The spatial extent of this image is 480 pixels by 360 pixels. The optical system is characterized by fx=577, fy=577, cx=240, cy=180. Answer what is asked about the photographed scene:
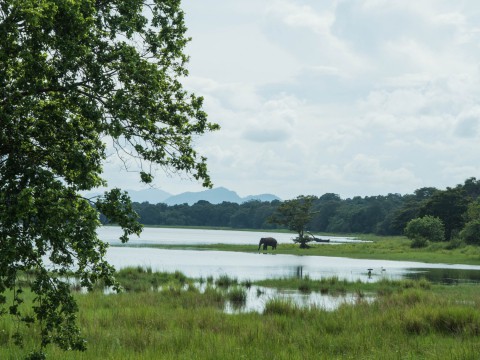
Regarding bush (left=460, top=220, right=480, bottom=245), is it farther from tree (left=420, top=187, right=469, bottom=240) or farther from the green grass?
tree (left=420, top=187, right=469, bottom=240)

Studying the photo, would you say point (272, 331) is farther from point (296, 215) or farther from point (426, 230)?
point (426, 230)

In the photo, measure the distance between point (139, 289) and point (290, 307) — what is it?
430 inches

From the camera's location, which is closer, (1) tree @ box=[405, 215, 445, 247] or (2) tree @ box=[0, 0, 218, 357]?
(2) tree @ box=[0, 0, 218, 357]

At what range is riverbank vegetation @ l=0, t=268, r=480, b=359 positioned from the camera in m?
13.2

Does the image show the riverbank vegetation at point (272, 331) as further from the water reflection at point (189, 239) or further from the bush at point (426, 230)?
the bush at point (426, 230)

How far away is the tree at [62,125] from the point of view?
9234 millimetres

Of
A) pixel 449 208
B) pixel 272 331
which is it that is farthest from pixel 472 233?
pixel 272 331

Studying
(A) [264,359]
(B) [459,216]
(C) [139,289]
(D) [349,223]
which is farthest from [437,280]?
(D) [349,223]

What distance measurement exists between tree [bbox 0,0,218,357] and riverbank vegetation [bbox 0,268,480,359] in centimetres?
337

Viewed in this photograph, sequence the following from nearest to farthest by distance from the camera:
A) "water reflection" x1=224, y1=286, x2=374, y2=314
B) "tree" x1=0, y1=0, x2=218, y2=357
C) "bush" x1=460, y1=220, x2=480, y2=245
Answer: "tree" x1=0, y1=0, x2=218, y2=357 < "water reflection" x1=224, y1=286, x2=374, y2=314 < "bush" x1=460, y1=220, x2=480, y2=245

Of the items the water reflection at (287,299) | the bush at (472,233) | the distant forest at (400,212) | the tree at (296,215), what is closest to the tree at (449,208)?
the distant forest at (400,212)

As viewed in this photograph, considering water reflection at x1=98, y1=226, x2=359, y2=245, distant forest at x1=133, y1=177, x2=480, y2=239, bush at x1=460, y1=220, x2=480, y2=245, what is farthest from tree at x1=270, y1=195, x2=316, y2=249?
bush at x1=460, y1=220, x2=480, y2=245

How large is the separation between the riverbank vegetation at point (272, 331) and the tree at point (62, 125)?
11.0ft

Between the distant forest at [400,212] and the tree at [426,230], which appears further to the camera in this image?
the distant forest at [400,212]
